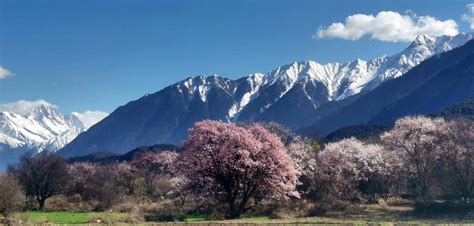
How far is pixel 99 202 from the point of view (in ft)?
243

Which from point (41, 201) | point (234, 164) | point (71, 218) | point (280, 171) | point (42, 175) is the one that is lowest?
point (71, 218)

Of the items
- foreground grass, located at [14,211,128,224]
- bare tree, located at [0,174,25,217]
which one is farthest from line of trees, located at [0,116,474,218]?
foreground grass, located at [14,211,128,224]

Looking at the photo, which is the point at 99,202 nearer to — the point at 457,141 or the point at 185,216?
the point at 185,216

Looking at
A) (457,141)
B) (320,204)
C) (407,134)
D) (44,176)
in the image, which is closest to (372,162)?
(407,134)

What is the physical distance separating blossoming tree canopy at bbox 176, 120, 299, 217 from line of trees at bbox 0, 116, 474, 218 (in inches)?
4.0

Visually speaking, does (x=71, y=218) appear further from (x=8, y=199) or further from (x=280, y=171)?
(x=280, y=171)

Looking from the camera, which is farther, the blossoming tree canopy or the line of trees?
the line of trees

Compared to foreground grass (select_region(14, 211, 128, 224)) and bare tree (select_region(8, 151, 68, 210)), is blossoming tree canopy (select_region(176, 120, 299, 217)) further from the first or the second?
bare tree (select_region(8, 151, 68, 210))

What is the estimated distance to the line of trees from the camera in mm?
49500

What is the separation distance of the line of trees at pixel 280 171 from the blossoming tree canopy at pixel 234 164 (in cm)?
10

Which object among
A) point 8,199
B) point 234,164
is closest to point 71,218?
point 8,199

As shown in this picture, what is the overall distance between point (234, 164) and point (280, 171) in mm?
5411

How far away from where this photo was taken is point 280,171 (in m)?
50.8

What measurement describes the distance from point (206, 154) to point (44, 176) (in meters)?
47.1
